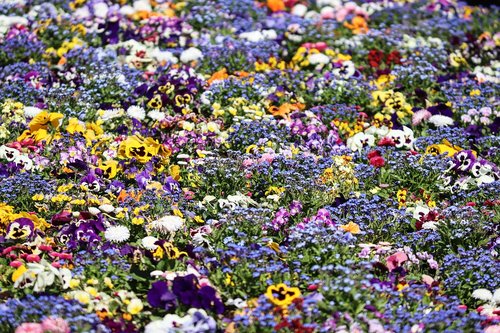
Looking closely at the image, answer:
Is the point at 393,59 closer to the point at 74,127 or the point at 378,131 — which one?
the point at 378,131

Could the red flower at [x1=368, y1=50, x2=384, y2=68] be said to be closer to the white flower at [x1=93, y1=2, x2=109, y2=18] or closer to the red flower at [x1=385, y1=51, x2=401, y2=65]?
the red flower at [x1=385, y1=51, x2=401, y2=65]

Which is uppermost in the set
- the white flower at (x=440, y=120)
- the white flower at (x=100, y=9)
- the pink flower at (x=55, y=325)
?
the pink flower at (x=55, y=325)

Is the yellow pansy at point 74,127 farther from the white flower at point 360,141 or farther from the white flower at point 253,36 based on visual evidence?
the white flower at point 253,36

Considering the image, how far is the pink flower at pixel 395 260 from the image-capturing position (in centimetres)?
509

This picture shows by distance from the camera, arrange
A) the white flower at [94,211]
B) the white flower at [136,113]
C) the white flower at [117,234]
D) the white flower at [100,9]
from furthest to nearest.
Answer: the white flower at [100,9] → the white flower at [136,113] → the white flower at [94,211] → the white flower at [117,234]

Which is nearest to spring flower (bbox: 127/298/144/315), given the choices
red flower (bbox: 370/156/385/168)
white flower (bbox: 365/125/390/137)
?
red flower (bbox: 370/156/385/168)

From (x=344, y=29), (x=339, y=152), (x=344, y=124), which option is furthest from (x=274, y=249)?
(x=344, y=29)

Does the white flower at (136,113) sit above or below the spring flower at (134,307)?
below

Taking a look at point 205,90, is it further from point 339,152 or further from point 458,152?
point 458,152

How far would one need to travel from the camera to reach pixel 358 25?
9.91 metres

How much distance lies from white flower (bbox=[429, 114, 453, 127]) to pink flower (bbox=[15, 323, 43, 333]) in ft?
14.1

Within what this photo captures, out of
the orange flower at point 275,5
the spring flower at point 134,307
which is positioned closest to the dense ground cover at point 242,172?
the spring flower at point 134,307

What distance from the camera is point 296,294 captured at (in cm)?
440

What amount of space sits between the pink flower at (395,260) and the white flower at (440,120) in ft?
8.06
